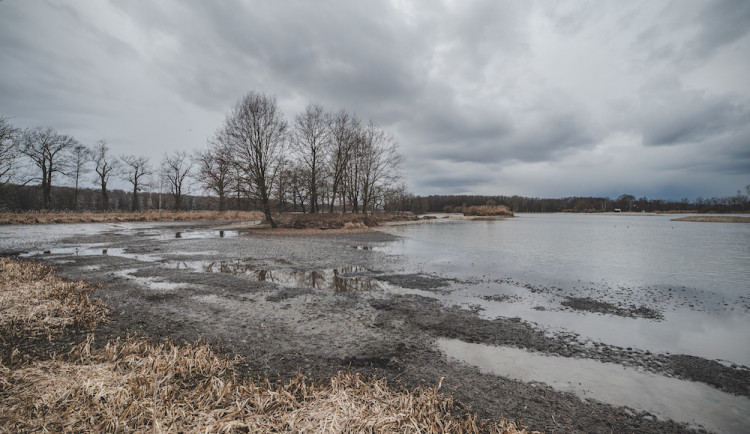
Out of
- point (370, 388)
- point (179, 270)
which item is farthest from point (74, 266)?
point (370, 388)

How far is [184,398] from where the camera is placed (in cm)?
263

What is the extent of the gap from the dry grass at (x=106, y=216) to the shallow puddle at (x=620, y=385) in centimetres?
4246

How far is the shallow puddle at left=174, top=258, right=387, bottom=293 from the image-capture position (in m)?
7.80

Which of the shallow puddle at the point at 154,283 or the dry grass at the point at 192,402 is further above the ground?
the dry grass at the point at 192,402

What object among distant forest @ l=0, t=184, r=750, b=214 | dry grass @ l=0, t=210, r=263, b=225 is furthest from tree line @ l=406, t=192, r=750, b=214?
dry grass @ l=0, t=210, r=263, b=225

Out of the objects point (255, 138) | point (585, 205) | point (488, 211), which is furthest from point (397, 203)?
point (585, 205)

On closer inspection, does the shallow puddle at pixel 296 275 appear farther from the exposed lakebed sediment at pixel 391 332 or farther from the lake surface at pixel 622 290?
the lake surface at pixel 622 290

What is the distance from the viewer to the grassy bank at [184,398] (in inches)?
90.6

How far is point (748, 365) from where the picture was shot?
13.4ft

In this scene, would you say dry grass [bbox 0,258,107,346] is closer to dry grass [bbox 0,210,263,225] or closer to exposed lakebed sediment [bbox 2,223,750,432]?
exposed lakebed sediment [bbox 2,223,750,432]

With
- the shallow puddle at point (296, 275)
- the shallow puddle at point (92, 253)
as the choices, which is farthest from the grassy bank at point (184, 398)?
the shallow puddle at point (92, 253)

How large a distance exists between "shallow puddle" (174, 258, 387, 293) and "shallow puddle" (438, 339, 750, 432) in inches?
155

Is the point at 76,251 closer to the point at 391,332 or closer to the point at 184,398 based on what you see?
the point at 184,398

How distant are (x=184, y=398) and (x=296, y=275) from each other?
6318 mm
